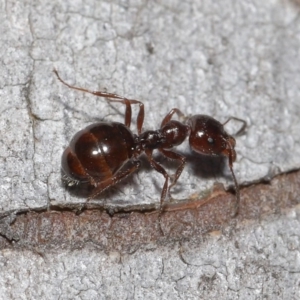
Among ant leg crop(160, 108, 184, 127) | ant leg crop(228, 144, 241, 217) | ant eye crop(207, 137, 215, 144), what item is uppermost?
ant leg crop(160, 108, 184, 127)

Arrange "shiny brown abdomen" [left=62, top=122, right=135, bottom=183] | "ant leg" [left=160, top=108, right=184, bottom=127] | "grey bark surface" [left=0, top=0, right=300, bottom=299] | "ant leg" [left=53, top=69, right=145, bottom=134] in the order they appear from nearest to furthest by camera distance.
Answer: "grey bark surface" [left=0, top=0, right=300, bottom=299] → "shiny brown abdomen" [left=62, top=122, right=135, bottom=183] → "ant leg" [left=53, top=69, right=145, bottom=134] → "ant leg" [left=160, top=108, right=184, bottom=127]

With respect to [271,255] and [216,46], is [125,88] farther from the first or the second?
[271,255]

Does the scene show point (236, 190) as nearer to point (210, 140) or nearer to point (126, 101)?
point (210, 140)

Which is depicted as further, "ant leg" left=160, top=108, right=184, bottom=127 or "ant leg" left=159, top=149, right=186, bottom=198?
"ant leg" left=160, top=108, right=184, bottom=127

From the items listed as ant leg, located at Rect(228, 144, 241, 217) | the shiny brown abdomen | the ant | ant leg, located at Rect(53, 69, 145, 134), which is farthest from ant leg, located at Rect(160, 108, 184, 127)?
ant leg, located at Rect(228, 144, 241, 217)

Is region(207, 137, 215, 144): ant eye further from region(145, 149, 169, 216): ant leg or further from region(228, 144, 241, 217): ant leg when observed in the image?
region(145, 149, 169, 216): ant leg

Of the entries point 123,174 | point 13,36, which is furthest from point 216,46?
point 13,36

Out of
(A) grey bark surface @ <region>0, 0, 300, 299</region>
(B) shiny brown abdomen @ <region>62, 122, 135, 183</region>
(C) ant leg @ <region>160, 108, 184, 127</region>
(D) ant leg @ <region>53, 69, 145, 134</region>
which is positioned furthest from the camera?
(C) ant leg @ <region>160, 108, 184, 127</region>
